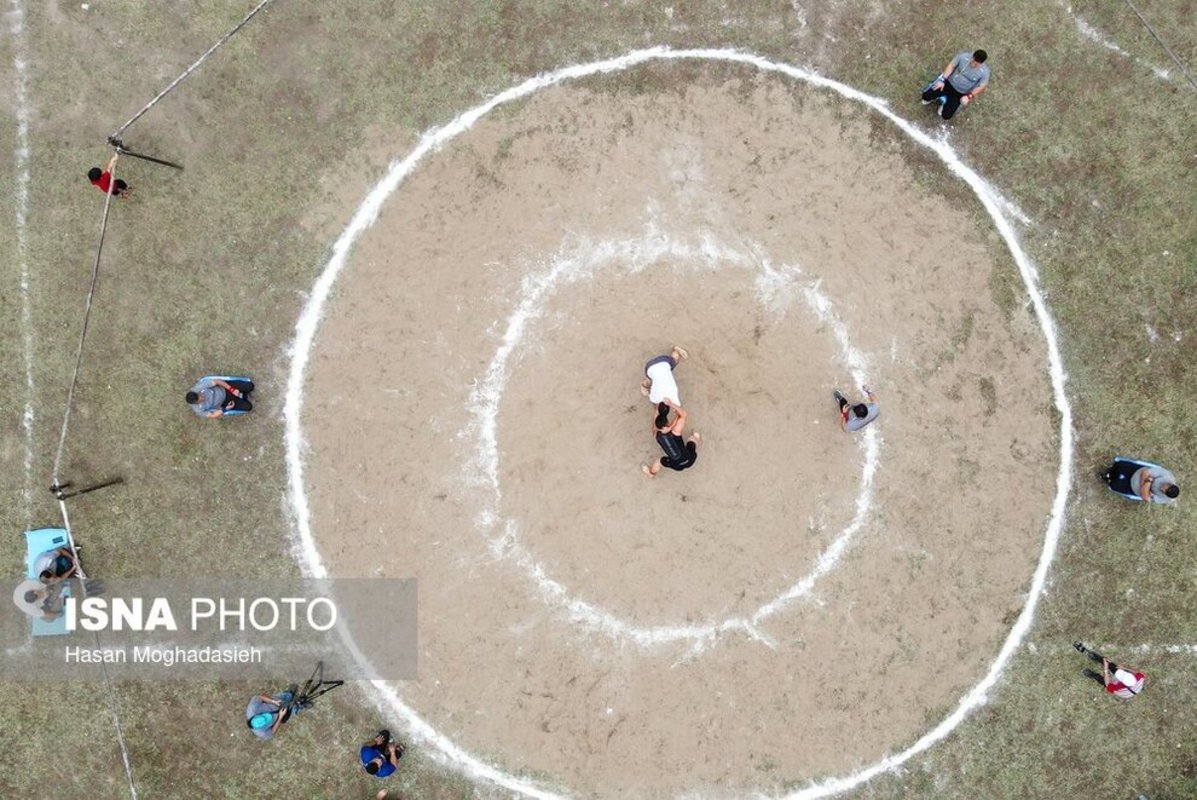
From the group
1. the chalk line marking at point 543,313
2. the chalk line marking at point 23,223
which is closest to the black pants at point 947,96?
the chalk line marking at point 543,313

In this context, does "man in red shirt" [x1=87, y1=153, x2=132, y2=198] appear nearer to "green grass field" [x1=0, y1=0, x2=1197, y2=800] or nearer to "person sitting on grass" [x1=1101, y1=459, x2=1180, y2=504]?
"green grass field" [x1=0, y1=0, x2=1197, y2=800]

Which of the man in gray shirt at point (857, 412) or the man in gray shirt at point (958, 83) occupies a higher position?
the man in gray shirt at point (958, 83)

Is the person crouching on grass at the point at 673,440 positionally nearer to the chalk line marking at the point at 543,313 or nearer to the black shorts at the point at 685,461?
the black shorts at the point at 685,461

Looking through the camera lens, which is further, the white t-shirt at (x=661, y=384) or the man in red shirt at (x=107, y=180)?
the man in red shirt at (x=107, y=180)

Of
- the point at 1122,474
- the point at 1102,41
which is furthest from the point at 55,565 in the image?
the point at 1102,41

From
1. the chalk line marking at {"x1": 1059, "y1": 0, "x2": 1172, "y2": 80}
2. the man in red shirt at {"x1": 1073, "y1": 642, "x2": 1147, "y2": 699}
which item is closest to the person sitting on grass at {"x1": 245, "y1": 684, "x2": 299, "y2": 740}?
the man in red shirt at {"x1": 1073, "y1": 642, "x2": 1147, "y2": 699}

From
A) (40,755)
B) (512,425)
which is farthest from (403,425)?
(40,755)
